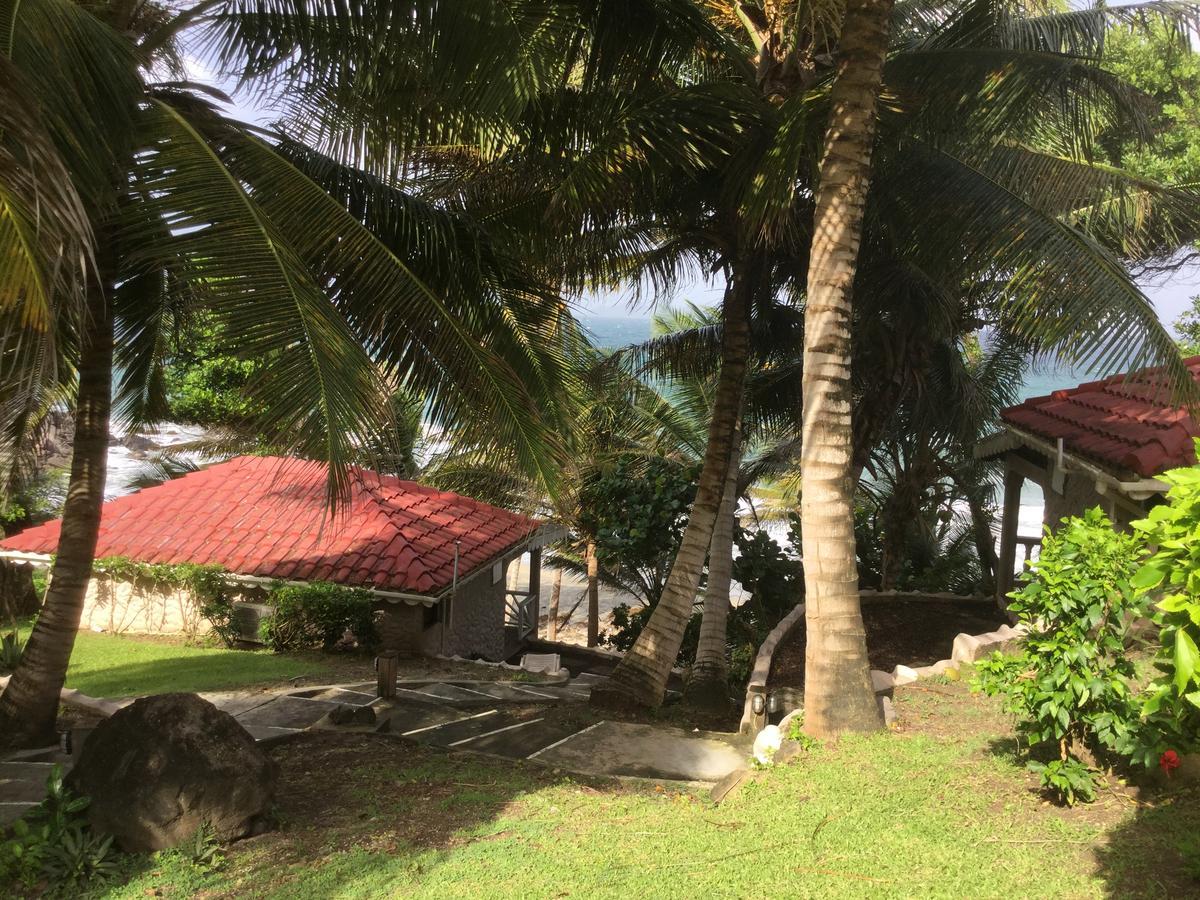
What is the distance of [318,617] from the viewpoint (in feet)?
47.6

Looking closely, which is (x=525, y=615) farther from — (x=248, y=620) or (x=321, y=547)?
(x=248, y=620)

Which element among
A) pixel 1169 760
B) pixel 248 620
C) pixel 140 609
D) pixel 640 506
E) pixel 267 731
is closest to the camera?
pixel 1169 760

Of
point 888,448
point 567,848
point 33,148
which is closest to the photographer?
point 33,148

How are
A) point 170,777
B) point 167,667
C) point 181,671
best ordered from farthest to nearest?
1. point 167,667
2. point 181,671
3. point 170,777

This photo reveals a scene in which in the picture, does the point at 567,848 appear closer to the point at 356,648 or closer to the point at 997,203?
the point at 997,203

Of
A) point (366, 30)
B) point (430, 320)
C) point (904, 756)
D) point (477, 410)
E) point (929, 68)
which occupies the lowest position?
point (904, 756)

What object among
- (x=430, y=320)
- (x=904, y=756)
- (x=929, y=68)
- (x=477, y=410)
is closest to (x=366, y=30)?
(x=430, y=320)

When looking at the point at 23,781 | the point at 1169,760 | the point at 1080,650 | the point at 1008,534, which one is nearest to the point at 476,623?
the point at 1008,534

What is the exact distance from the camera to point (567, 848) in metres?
5.77

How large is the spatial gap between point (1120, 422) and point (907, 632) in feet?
16.1

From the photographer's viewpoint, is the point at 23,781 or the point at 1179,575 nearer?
the point at 1179,575

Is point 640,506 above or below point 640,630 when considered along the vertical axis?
above

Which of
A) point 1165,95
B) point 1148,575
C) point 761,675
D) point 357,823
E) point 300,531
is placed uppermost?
point 1165,95

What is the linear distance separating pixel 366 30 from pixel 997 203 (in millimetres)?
5804
